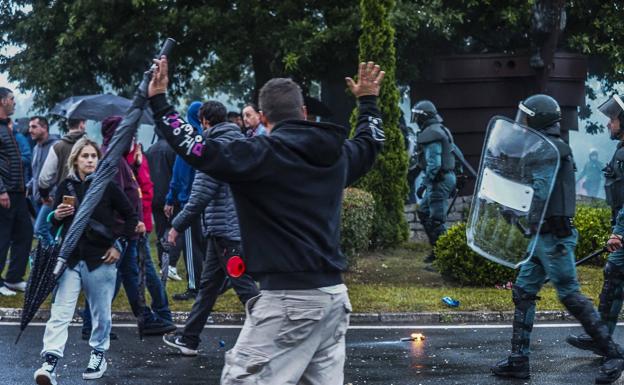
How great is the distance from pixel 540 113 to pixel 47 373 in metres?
3.56

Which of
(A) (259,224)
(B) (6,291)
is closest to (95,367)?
(A) (259,224)

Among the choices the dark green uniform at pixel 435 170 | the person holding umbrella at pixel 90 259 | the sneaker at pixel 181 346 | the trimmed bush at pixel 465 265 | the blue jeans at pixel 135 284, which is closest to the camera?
the person holding umbrella at pixel 90 259

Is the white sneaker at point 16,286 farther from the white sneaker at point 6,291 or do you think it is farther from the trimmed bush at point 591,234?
the trimmed bush at point 591,234

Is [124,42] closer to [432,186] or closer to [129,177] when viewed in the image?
[432,186]

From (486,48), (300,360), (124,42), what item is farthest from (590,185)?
(300,360)

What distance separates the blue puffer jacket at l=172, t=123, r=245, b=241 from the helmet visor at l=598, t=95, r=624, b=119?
104 inches

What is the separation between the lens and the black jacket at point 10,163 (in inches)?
453

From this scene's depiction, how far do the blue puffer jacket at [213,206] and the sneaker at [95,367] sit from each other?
1110 mm

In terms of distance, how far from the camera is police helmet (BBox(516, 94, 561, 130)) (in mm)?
7620

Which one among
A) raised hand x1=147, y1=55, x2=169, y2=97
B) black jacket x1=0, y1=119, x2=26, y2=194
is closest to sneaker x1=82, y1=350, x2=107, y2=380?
raised hand x1=147, y1=55, x2=169, y2=97

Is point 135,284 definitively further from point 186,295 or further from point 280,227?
point 280,227

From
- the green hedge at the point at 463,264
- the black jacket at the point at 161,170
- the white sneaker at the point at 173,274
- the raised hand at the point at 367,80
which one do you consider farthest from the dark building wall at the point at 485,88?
the raised hand at the point at 367,80

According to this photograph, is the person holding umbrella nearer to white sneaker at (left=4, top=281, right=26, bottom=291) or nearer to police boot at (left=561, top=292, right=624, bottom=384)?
police boot at (left=561, top=292, right=624, bottom=384)

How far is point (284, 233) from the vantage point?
472 centimetres
